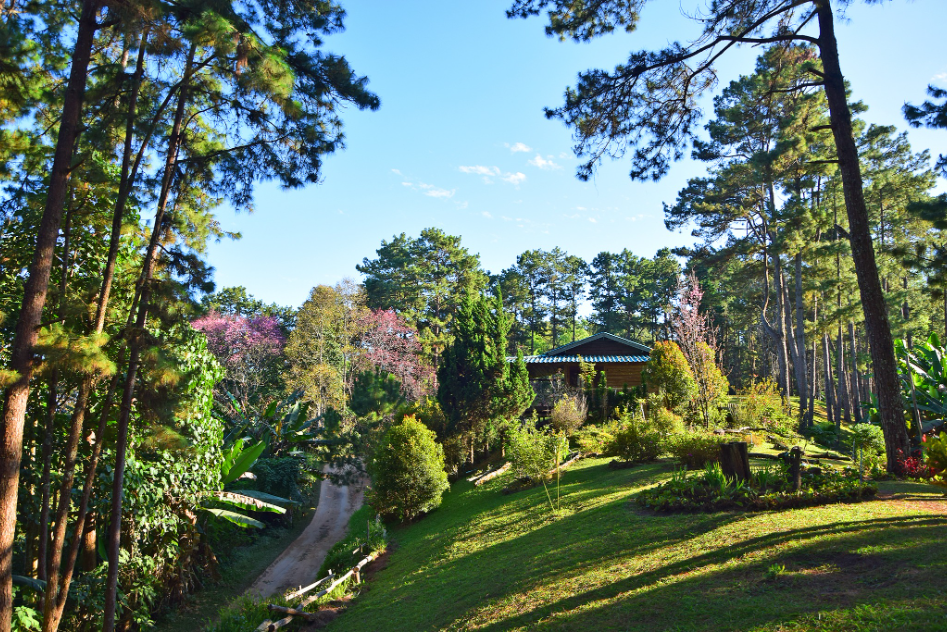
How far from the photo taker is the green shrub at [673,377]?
17.7 metres

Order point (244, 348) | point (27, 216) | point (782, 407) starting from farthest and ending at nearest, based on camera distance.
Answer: point (244, 348)
point (782, 407)
point (27, 216)

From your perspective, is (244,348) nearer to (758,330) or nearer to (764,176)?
(764,176)

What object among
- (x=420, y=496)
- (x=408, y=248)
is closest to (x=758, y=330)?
(x=408, y=248)

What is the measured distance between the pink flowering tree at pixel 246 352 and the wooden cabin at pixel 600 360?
1742cm

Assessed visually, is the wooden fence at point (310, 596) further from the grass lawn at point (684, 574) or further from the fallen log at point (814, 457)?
the fallen log at point (814, 457)

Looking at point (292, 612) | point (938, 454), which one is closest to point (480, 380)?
point (292, 612)

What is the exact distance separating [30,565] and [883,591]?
1255 cm

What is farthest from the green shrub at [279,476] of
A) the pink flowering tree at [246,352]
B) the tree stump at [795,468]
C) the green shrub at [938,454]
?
the green shrub at [938,454]

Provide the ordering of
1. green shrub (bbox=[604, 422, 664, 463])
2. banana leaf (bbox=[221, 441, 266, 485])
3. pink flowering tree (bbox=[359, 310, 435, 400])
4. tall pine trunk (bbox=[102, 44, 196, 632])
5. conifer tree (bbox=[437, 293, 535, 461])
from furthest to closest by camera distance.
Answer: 1. pink flowering tree (bbox=[359, 310, 435, 400])
2. conifer tree (bbox=[437, 293, 535, 461])
3. green shrub (bbox=[604, 422, 664, 463])
4. banana leaf (bbox=[221, 441, 266, 485])
5. tall pine trunk (bbox=[102, 44, 196, 632])

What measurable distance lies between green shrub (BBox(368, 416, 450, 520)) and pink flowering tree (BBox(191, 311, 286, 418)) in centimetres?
1714

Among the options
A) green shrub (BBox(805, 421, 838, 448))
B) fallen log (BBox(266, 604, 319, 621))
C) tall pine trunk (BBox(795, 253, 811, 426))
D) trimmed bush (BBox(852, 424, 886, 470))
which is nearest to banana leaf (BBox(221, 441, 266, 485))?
fallen log (BBox(266, 604, 319, 621))

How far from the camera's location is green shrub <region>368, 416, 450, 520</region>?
53.8 ft

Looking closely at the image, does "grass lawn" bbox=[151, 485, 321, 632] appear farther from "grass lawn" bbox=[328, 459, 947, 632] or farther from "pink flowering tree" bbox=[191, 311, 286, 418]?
"pink flowering tree" bbox=[191, 311, 286, 418]

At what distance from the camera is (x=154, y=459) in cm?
1065
